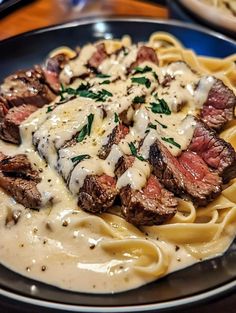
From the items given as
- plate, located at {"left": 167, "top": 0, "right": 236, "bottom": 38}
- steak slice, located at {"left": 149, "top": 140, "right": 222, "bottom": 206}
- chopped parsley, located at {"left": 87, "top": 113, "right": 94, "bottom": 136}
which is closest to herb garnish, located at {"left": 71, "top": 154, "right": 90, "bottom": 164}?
chopped parsley, located at {"left": 87, "top": 113, "right": 94, "bottom": 136}

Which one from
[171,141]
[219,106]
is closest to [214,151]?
[171,141]

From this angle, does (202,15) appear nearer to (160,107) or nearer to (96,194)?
(160,107)

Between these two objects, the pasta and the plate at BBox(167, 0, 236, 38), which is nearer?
the pasta

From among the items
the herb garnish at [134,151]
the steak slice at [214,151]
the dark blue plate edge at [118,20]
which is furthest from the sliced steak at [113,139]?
the dark blue plate edge at [118,20]

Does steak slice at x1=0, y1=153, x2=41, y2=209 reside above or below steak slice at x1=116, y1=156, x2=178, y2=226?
above

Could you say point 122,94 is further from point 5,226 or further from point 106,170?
point 5,226

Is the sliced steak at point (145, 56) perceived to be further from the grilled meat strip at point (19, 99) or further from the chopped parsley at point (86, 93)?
the grilled meat strip at point (19, 99)

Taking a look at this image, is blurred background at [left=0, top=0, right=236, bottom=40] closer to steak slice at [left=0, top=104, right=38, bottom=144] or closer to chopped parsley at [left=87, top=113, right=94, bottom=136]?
steak slice at [left=0, top=104, right=38, bottom=144]
